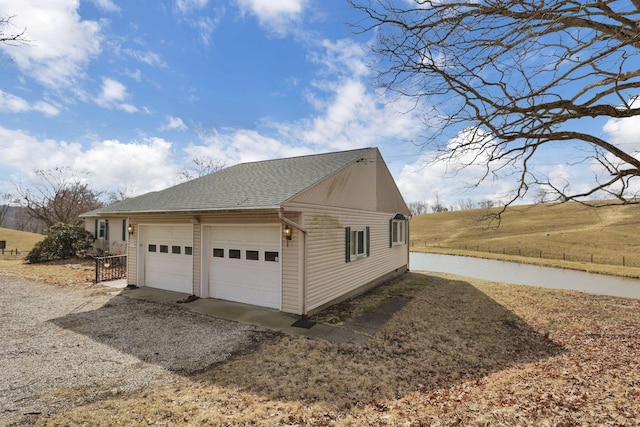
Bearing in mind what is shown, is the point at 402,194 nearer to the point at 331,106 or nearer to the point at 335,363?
the point at 331,106

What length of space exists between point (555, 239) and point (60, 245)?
4460 centimetres

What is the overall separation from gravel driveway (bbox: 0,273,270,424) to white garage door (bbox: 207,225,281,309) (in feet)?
3.83

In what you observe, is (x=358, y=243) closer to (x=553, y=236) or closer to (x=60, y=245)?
(x=60, y=245)

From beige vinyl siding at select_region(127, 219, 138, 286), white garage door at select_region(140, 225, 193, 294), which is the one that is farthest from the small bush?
white garage door at select_region(140, 225, 193, 294)

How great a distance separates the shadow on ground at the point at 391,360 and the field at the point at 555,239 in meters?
12.5

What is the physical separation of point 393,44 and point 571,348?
274 inches

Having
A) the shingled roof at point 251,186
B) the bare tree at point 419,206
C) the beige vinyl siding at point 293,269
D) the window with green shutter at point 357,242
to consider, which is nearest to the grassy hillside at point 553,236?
the window with green shutter at point 357,242

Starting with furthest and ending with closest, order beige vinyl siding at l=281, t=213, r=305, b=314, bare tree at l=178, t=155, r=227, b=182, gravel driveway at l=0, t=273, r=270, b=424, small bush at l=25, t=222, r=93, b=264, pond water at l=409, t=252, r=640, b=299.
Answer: bare tree at l=178, t=155, r=227, b=182, small bush at l=25, t=222, r=93, b=264, pond water at l=409, t=252, r=640, b=299, beige vinyl siding at l=281, t=213, r=305, b=314, gravel driveway at l=0, t=273, r=270, b=424

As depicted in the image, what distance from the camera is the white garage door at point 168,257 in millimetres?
8930

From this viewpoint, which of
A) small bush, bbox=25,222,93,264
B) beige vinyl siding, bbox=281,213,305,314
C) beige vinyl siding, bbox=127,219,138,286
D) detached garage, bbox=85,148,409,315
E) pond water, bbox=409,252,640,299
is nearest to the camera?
beige vinyl siding, bbox=281,213,305,314

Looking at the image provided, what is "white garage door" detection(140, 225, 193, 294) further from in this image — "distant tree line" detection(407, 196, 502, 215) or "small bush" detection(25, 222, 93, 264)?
"distant tree line" detection(407, 196, 502, 215)

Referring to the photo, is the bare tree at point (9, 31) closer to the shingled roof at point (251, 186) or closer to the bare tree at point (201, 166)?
the shingled roof at point (251, 186)

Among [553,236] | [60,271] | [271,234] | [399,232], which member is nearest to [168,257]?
[271,234]

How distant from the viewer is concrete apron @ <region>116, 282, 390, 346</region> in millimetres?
6133
